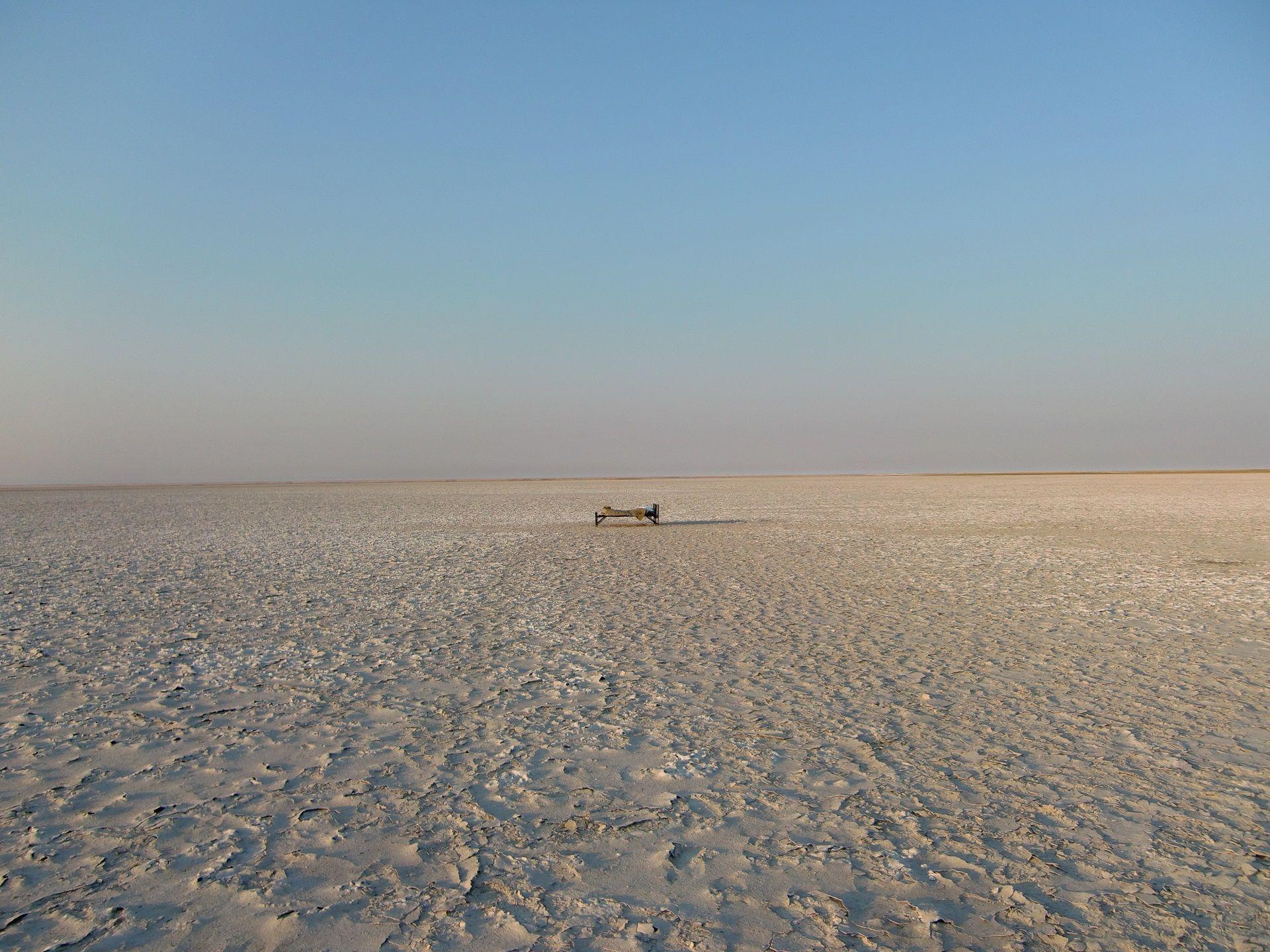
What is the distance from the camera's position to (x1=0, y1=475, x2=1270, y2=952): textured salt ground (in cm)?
257

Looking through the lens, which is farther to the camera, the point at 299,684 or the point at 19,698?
the point at 299,684

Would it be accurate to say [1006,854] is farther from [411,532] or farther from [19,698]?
[411,532]

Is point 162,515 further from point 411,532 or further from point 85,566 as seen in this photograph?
point 85,566

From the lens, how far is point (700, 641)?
255 inches

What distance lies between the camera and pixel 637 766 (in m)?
3.86

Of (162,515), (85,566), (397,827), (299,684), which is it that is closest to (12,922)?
(397,827)

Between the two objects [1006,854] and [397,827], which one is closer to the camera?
[1006,854]

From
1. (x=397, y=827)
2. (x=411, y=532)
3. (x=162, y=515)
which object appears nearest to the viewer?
(x=397, y=827)

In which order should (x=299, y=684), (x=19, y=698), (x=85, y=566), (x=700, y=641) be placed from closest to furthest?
(x=19, y=698) → (x=299, y=684) → (x=700, y=641) → (x=85, y=566)

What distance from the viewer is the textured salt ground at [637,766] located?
2.57 metres

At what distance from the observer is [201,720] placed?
450 cm

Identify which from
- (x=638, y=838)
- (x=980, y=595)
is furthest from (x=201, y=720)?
(x=980, y=595)

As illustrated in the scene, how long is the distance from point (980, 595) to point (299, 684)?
672 cm

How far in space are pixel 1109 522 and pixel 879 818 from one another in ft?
56.3
